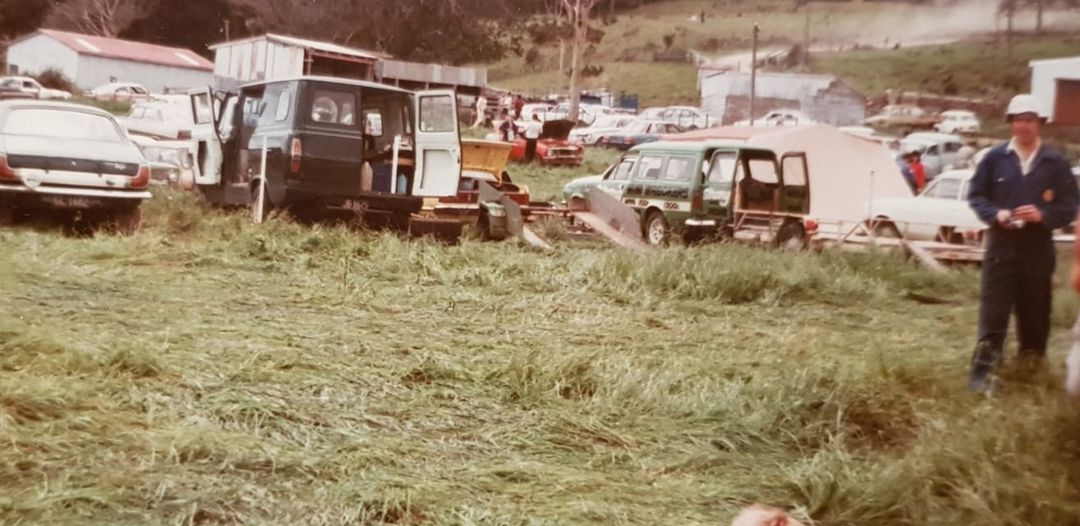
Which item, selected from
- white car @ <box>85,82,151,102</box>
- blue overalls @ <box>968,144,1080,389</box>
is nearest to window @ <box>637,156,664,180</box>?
white car @ <box>85,82,151,102</box>

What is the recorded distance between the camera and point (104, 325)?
4.16 m

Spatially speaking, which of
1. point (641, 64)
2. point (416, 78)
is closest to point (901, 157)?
→ point (641, 64)

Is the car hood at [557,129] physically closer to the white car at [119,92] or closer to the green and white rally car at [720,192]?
the green and white rally car at [720,192]

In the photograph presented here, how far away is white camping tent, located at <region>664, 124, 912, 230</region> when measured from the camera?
8.80 m

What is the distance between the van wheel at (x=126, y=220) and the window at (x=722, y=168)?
14.7ft

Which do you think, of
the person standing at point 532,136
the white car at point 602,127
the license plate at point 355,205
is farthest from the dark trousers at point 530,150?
the license plate at point 355,205

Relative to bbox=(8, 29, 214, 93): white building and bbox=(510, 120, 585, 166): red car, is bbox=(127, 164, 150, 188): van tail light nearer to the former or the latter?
bbox=(8, 29, 214, 93): white building

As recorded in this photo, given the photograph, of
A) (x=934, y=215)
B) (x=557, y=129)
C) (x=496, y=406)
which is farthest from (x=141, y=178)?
(x=557, y=129)

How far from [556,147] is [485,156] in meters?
3.76

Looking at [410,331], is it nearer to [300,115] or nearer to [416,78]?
[300,115]

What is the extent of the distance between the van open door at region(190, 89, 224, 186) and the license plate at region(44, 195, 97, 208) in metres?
1.34

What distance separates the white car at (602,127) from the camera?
14.5 metres

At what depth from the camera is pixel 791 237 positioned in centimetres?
847

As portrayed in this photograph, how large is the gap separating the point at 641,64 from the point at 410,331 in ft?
14.3
